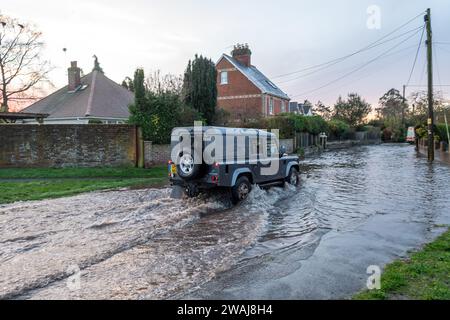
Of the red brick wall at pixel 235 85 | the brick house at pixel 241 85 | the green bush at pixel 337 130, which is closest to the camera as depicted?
the brick house at pixel 241 85

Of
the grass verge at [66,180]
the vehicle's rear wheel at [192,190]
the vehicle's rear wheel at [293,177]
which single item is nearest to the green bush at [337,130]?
the grass verge at [66,180]

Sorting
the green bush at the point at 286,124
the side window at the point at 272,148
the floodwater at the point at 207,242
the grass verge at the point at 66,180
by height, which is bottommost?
the floodwater at the point at 207,242

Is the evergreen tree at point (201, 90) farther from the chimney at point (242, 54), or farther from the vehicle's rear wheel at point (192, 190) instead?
the chimney at point (242, 54)

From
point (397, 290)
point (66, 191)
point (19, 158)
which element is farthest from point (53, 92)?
point (397, 290)

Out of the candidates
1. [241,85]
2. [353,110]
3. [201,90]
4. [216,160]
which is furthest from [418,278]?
[353,110]

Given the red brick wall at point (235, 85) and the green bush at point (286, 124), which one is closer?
the green bush at point (286, 124)

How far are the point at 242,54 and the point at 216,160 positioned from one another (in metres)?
36.1

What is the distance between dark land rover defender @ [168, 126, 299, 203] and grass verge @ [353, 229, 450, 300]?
4.89 metres

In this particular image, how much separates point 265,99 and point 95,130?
83.4 ft

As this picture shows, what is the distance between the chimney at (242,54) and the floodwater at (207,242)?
112ft

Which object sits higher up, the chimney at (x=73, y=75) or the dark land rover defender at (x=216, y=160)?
the chimney at (x=73, y=75)

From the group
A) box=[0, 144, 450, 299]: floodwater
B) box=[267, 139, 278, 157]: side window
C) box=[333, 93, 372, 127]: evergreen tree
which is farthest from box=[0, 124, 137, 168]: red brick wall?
box=[333, 93, 372, 127]: evergreen tree

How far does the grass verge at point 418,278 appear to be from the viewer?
3900 mm

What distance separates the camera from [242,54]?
42.8 m
